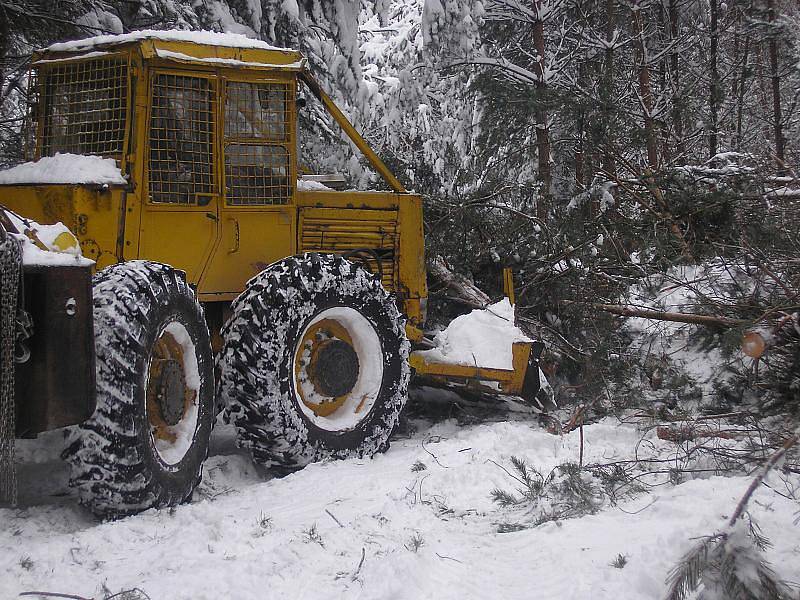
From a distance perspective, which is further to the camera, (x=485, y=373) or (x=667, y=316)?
(x=485, y=373)

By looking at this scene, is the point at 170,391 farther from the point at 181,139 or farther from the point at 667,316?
the point at 667,316

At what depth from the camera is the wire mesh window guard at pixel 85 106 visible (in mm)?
4988

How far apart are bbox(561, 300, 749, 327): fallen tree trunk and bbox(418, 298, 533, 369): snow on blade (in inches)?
28.3

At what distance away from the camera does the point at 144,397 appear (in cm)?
405

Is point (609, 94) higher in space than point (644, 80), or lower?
lower

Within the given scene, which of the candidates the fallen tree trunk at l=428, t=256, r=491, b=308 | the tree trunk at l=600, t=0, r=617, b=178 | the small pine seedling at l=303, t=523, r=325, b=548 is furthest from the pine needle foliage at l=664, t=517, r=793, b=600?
the fallen tree trunk at l=428, t=256, r=491, b=308

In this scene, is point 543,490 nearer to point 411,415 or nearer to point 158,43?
point 411,415

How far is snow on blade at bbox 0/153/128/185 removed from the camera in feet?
15.3

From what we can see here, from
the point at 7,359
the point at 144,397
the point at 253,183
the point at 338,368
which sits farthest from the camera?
the point at 338,368

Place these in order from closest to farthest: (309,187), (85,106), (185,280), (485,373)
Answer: (185,280), (85,106), (309,187), (485,373)

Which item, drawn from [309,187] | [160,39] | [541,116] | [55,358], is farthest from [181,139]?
[541,116]

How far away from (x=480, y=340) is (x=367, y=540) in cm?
328

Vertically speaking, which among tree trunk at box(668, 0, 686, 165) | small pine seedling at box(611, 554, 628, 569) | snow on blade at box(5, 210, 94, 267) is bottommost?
small pine seedling at box(611, 554, 628, 569)

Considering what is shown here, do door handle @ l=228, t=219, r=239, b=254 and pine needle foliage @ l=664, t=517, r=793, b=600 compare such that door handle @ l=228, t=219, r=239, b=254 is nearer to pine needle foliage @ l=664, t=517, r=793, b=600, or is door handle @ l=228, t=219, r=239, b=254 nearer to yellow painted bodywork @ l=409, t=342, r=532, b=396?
yellow painted bodywork @ l=409, t=342, r=532, b=396
